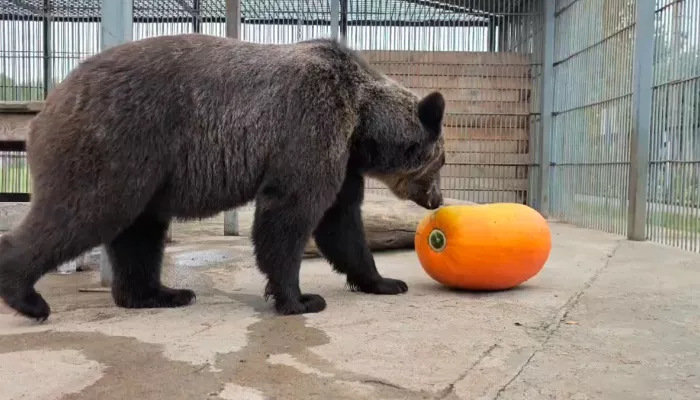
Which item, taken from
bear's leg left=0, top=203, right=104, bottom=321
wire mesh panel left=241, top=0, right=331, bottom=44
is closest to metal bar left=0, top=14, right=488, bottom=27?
wire mesh panel left=241, top=0, right=331, bottom=44

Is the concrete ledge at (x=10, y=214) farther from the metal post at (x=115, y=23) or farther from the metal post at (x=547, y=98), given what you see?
the metal post at (x=547, y=98)

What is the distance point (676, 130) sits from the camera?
6699 millimetres

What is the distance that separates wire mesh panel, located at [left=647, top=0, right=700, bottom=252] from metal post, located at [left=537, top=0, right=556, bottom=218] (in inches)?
109

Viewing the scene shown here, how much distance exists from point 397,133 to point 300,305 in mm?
1243

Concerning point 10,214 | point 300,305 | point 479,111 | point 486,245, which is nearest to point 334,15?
point 479,111

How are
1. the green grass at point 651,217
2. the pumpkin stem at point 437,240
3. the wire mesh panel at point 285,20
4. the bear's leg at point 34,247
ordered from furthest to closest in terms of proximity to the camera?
the wire mesh panel at point 285,20
the green grass at point 651,217
the pumpkin stem at point 437,240
the bear's leg at point 34,247

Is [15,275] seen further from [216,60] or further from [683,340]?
[683,340]

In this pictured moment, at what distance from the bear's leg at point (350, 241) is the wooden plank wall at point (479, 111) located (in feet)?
19.4

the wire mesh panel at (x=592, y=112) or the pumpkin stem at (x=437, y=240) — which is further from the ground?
the wire mesh panel at (x=592, y=112)

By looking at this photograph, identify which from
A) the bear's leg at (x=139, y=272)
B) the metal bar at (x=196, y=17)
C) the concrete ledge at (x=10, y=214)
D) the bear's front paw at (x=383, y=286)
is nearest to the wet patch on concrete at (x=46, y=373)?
the bear's leg at (x=139, y=272)

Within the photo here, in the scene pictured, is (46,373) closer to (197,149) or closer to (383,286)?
(197,149)

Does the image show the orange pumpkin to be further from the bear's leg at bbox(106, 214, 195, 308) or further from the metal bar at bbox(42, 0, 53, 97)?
the metal bar at bbox(42, 0, 53, 97)

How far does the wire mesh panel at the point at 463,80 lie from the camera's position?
10.1 m

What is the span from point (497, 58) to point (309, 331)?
7.80m
